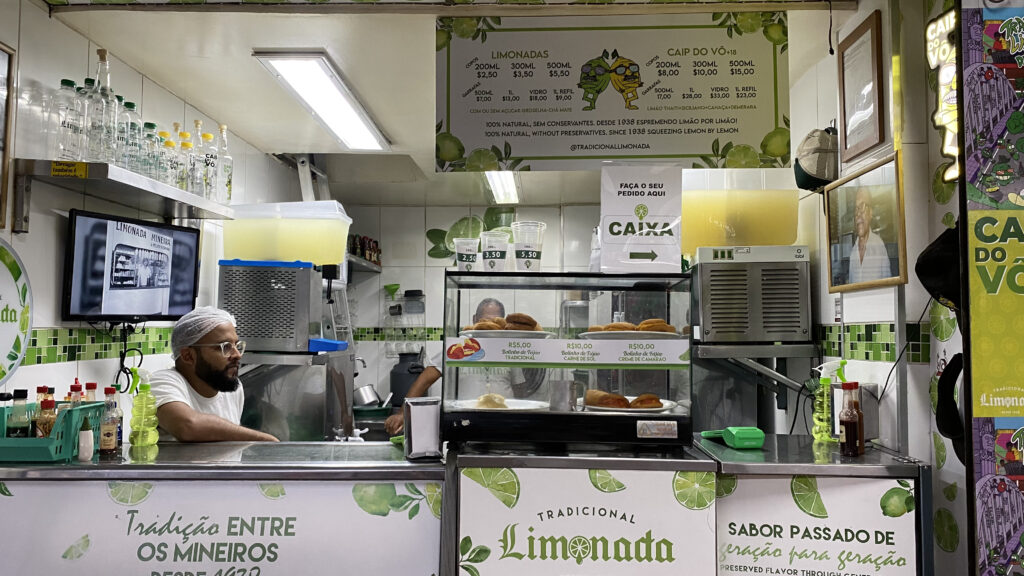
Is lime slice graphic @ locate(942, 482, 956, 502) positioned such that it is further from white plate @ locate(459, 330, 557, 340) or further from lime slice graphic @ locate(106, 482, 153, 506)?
lime slice graphic @ locate(106, 482, 153, 506)

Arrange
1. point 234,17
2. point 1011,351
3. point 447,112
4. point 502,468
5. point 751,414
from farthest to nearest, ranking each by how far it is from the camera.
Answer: point 751,414 → point 234,17 → point 447,112 → point 502,468 → point 1011,351

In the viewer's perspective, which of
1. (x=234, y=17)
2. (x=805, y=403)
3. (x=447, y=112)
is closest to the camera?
(x=447, y=112)

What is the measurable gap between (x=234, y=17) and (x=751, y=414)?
10.6 ft

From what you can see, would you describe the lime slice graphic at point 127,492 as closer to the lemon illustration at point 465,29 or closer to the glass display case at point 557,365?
the glass display case at point 557,365

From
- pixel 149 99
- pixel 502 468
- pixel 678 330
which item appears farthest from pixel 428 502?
pixel 149 99

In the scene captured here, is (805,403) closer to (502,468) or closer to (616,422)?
(616,422)

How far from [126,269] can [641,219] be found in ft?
7.53

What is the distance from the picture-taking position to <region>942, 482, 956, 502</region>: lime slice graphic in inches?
91.5

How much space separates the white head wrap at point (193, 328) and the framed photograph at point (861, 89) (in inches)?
114

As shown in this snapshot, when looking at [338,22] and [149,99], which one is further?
[149,99]

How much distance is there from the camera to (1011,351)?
72.9 inches

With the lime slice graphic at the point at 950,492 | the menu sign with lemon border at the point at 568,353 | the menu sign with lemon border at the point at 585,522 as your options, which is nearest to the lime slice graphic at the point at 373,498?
the menu sign with lemon border at the point at 585,522

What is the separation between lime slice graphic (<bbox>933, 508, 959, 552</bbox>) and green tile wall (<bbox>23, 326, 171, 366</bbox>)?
327 cm

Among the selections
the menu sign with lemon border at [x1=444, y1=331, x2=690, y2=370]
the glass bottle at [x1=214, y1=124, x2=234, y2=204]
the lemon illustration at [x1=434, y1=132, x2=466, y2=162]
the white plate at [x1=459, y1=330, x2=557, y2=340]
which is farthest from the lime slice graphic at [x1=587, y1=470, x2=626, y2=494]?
the glass bottle at [x1=214, y1=124, x2=234, y2=204]
